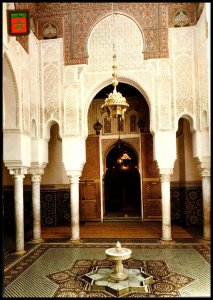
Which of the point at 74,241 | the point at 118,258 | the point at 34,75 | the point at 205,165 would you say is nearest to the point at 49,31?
the point at 34,75

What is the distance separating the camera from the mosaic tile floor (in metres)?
4.27

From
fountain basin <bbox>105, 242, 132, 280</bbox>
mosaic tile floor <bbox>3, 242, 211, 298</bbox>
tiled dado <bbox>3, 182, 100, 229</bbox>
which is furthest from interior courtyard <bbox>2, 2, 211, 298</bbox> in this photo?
tiled dado <bbox>3, 182, 100, 229</bbox>

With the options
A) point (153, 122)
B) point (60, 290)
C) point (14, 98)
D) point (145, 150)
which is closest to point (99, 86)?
point (153, 122)

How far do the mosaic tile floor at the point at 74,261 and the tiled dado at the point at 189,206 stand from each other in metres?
2.15

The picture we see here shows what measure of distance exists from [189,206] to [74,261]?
443 centimetres

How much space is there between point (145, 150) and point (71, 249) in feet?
15.5

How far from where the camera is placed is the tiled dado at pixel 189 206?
8.68 m

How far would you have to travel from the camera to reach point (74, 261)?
18.5 feet

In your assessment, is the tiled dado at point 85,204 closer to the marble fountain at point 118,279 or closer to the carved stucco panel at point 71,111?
the carved stucco panel at point 71,111

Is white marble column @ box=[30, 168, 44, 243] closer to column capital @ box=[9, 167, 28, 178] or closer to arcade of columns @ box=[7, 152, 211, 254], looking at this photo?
arcade of columns @ box=[7, 152, 211, 254]

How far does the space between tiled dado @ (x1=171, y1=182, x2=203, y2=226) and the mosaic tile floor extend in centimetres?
215

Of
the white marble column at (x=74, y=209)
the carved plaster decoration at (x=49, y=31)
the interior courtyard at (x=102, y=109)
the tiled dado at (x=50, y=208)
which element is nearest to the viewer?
the interior courtyard at (x=102, y=109)

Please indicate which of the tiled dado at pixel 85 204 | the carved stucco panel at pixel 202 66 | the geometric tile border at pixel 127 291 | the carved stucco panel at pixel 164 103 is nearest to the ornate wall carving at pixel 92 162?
the tiled dado at pixel 85 204

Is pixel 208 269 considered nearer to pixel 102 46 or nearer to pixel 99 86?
pixel 99 86
